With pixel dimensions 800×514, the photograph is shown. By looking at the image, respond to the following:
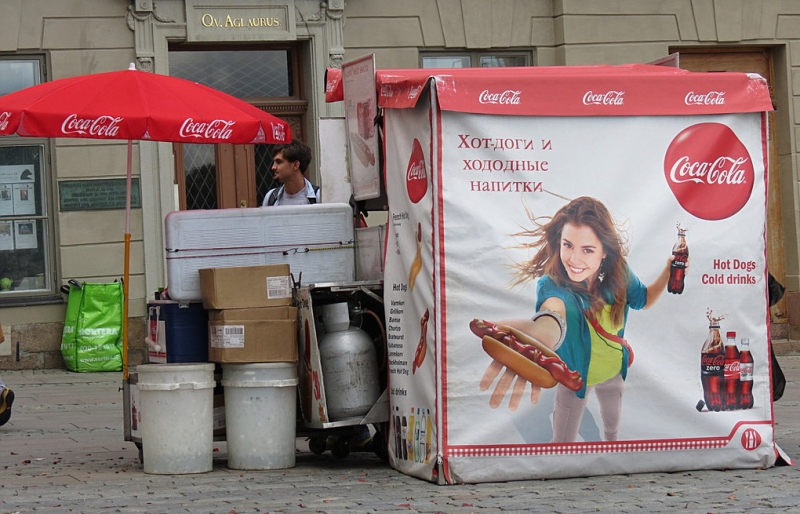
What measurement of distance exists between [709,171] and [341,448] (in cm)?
271

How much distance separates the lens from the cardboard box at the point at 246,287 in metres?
7.36

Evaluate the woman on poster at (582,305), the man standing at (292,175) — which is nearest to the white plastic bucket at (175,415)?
the man standing at (292,175)

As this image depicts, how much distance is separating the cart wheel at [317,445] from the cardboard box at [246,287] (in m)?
1.05

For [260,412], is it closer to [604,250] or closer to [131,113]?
[131,113]

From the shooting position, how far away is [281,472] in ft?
24.4

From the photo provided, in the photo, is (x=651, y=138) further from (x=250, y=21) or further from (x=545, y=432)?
(x=250, y=21)

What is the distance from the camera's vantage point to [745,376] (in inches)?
290

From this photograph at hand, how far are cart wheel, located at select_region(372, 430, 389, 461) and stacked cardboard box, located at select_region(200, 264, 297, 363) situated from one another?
2.41ft

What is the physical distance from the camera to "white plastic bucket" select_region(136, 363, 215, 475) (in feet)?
24.2

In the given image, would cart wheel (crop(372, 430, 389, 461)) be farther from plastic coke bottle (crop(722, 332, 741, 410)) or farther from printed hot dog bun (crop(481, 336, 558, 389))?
plastic coke bottle (crop(722, 332, 741, 410))

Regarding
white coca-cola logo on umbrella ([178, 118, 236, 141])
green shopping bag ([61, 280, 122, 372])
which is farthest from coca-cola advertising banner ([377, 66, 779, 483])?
green shopping bag ([61, 280, 122, 372])

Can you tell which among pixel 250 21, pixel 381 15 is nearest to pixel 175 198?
pixel 250 21

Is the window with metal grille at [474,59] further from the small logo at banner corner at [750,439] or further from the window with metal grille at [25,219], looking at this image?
the small logo at banner corner at [750,439]

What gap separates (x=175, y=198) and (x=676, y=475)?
8.12 meters
